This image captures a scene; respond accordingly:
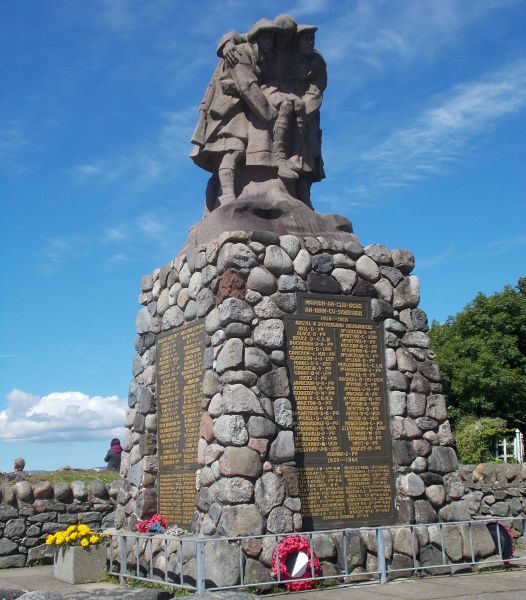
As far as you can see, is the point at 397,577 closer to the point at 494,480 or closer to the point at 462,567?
the point at 462,567

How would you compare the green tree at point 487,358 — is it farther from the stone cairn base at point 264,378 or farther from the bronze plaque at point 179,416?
the bronze plaque at point 179,416

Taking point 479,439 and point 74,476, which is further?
point 479,439

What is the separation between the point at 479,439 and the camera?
809 inches

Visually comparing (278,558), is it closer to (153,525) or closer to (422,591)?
(422,591)

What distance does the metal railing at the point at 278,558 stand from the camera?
7793 millimetres

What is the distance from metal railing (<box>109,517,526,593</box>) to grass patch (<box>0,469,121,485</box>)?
16.7ft

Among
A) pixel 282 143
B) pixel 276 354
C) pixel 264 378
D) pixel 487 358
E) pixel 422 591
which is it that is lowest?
pixel 422 591

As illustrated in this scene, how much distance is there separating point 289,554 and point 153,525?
7.13ft

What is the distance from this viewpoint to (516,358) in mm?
26438

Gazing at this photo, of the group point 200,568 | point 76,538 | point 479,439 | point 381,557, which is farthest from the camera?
→ point 479,439

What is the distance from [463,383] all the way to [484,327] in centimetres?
271

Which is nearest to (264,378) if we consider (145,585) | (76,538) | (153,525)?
(153,525)

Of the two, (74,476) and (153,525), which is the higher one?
(74,476)

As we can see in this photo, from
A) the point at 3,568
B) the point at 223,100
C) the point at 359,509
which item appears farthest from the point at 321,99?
the point at 3,568
